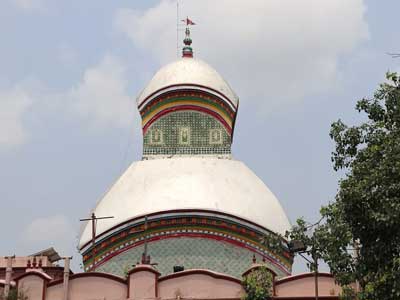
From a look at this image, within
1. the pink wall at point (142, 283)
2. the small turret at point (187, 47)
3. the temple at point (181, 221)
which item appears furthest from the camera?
the small turret at point (187, 47)

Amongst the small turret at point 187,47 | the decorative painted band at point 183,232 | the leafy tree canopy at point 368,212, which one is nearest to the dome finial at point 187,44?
the small turret at point 187,47

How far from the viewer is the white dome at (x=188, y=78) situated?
1048 inches

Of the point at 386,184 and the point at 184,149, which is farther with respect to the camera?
the point at 184,149

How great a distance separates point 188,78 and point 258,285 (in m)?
10.2

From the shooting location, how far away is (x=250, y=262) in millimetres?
22641

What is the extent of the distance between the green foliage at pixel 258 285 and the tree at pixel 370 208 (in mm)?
4176

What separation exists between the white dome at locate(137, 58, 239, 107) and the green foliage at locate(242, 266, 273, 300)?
9.57 meters

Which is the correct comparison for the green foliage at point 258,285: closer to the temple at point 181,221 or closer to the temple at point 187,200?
the temple at point 181,221

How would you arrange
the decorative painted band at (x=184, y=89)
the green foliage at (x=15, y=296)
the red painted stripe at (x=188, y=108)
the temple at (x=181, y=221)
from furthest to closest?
the red painted stripe at (x=188, y=108), the decorative painted band at (x=184, y=89), the temple at (x=181, y=221), the green foliage at (x=15, y=296)

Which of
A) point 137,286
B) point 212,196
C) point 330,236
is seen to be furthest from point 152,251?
point 330,236

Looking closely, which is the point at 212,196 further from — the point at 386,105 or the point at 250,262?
the point at 386,105

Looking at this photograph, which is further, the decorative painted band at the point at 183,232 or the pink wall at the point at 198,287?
the decorative painted band at the point at 183,232

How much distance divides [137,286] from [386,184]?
24.8 ft

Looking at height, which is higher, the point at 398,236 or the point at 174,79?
the point at 174,79
